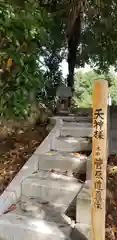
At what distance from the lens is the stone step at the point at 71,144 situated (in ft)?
17.0

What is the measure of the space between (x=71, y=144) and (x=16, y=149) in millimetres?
885

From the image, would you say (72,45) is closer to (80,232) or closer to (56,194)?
(56,194)

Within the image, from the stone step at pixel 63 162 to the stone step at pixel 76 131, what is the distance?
0.72 m

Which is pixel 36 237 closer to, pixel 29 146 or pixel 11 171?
pixel 11 171

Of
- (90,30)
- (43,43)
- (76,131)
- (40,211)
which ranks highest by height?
(90,30)

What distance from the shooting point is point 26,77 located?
371 cm

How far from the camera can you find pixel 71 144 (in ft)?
17.2

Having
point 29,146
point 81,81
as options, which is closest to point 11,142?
point 29,146

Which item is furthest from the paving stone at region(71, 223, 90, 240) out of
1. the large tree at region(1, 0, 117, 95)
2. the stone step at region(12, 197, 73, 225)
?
the large tree at region(1, 0, 117, 95)

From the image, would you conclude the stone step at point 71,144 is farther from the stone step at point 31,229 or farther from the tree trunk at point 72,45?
the tree trunk at point 72,45

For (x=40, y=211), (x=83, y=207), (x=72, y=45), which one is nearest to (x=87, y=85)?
(x=72, y=45)

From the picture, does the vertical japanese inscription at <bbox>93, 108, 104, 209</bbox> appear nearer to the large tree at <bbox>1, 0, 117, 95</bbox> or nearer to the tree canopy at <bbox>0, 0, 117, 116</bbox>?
the tree canopy at <bbox>0, 0, 117, 116</bbox>

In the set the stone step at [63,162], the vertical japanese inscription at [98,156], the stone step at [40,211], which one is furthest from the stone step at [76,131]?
the vertical japanese inscription at [98,156]

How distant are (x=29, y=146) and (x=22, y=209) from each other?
144 centimetres
